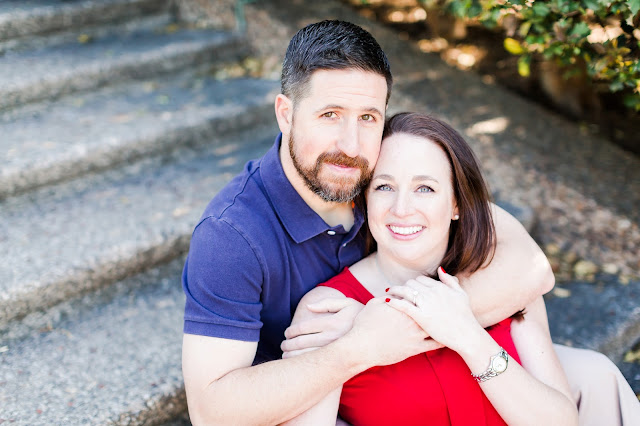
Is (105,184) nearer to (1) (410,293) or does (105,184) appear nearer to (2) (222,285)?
(2) (222,285)

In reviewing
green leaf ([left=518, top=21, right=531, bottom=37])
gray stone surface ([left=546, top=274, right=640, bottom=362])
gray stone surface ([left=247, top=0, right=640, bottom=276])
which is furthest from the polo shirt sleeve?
gray stone surface ([left=247, top=0, right=640, bottom=276])

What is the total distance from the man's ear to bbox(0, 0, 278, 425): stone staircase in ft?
4.09

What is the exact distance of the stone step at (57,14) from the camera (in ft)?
15.2

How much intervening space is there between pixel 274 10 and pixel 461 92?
6.18 feet

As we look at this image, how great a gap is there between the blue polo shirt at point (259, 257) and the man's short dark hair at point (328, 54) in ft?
1.03

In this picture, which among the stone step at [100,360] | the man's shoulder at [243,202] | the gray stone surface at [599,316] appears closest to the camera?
the man's shoulder at [243,202]

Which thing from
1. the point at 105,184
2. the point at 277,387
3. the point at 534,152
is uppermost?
the point at 277,387

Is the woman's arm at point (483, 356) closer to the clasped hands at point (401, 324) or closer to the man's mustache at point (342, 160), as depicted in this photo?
the clasped hands at point (401, 324)

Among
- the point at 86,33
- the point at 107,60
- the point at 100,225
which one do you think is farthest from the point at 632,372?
the point at 86,33

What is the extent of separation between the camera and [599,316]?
10.7 feet

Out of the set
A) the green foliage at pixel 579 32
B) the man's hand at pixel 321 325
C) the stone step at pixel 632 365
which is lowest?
the stone step at pixel 632 365

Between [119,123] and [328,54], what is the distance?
7.78 feet

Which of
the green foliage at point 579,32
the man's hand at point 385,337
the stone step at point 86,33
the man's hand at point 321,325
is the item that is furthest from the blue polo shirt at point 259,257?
the stone step at point 86,33

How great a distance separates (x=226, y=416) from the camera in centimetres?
190
